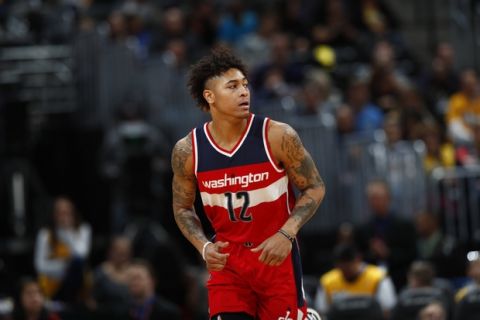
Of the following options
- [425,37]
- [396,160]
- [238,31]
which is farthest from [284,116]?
[425,37]

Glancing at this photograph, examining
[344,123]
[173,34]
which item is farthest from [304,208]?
[173,34]

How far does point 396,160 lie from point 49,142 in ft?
17.8

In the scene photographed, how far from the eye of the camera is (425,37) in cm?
2455

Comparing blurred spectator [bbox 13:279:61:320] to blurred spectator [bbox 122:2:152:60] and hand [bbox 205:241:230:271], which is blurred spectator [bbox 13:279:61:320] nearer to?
hand [bbox 205:241:230:271]

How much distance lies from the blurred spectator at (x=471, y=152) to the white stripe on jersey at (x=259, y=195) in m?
8.73

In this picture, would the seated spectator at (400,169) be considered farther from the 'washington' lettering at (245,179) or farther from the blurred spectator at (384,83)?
the 'washington' lettering at (245,179)

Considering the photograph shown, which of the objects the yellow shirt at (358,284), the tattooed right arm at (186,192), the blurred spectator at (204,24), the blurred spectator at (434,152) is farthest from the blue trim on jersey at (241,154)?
the blurred spectator at (204,24)

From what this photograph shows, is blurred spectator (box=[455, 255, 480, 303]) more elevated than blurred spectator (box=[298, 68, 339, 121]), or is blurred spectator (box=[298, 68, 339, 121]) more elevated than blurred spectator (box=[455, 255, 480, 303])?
blurred spectator (box=[298, 68, 339, 121])

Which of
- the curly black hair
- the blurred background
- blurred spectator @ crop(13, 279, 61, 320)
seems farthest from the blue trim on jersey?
the blurred background

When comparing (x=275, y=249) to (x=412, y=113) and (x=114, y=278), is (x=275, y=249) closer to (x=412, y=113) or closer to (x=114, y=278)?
(x=114, y=278)

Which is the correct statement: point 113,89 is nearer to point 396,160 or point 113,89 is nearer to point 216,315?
point 396,160

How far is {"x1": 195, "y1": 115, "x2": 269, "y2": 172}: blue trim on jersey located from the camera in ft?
30.0

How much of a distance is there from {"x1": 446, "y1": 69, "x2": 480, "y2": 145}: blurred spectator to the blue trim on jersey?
10.4m

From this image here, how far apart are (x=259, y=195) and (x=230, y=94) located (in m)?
0.77
